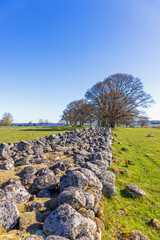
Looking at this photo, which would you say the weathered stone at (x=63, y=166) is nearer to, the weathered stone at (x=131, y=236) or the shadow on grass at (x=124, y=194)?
the shadow on grass at (x=124, y=194)

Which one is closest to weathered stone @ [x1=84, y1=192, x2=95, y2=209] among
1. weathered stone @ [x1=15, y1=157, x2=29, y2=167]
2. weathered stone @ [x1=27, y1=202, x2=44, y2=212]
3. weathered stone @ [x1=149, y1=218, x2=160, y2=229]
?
weathered stone @ [x1=27, y1=202, x2=44, y2=212]

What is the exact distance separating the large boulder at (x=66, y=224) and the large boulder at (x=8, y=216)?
2.30ft

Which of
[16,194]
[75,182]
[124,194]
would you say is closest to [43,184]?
[16,194]

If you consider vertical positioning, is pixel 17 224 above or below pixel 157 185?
above

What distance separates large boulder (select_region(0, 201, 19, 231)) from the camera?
2.50 meters

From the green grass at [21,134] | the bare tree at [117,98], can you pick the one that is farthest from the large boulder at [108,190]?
the bare tree at [117,98]

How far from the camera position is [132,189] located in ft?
16.6

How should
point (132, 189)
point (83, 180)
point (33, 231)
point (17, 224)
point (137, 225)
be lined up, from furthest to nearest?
point (132, 189)
point (83, 180)
point (137, 225)
point (17, 224)
point (33, 231)

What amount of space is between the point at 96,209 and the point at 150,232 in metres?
1.58

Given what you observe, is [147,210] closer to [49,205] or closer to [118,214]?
[118,214]

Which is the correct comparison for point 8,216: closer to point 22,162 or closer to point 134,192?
point 22,162

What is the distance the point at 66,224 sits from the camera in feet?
7.91

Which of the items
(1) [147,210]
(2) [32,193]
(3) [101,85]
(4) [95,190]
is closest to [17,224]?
(2) [32,193]

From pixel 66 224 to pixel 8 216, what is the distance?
1267 millimetres
